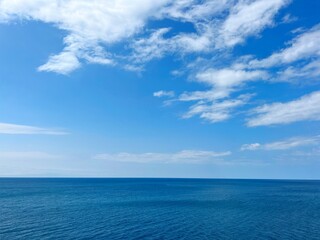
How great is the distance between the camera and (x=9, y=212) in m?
71.9

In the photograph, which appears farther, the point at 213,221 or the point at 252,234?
the point at 213,221

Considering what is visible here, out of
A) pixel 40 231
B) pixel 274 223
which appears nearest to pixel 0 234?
pixel 40 231

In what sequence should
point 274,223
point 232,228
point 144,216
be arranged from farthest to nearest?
point 144,216 < point 274,223 < point 232,228

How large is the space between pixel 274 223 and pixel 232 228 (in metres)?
11.2

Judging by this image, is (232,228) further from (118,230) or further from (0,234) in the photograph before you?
(0,234)

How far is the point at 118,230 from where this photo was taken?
175ft

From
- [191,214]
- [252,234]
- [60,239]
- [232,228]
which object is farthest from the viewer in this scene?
[191,214]

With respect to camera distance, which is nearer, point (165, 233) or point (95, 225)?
point (165, 233)

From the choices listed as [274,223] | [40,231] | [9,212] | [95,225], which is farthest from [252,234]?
[9,212]

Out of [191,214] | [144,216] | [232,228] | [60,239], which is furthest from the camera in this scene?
[191,214]

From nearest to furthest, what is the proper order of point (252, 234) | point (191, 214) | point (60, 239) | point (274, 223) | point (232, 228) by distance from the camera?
point (60, 239) → point (252, 234) → point (232, 228) → point (274, 223) → point (191, 214)

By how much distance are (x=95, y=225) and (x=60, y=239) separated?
37.4ft

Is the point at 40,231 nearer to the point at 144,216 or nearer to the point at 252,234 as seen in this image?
the point at 144,216

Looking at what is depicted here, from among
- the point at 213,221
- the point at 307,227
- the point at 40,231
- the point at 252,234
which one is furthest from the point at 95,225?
the point at 307,227
